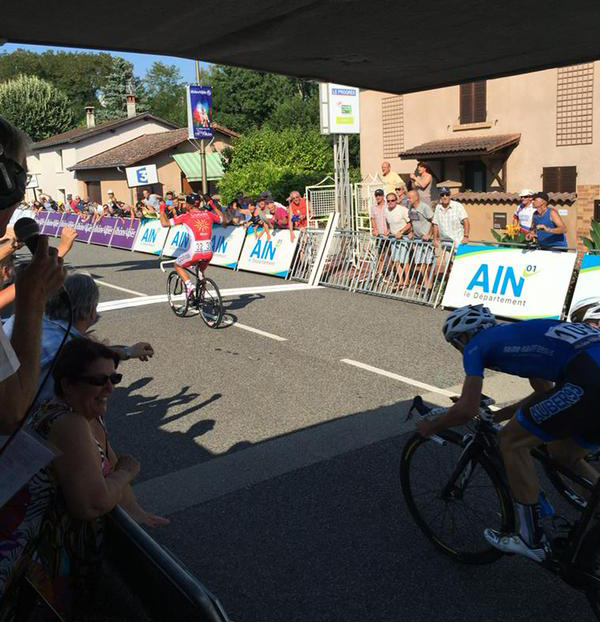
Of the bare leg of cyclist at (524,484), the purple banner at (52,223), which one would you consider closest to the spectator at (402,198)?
the bare leg of cyclist at (524,484)

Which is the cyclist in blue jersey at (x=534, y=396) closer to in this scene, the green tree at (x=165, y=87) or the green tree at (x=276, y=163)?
the green tree at (x=276, y=163)

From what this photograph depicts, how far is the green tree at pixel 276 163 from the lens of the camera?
3300 centimetres

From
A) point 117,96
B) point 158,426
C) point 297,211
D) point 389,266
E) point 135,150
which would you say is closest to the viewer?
point 158,426

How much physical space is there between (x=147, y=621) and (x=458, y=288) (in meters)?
10.3

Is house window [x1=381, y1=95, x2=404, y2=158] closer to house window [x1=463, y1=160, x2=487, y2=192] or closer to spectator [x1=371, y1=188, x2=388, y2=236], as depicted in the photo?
house window [x1=463, y1=160, x2=487, y2=192]

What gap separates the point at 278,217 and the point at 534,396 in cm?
1370

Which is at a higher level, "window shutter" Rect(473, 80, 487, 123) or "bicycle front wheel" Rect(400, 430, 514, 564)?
"window shutter" Rect(473, 80, 487, 123)

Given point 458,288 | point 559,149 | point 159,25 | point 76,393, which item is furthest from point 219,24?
point 559,149

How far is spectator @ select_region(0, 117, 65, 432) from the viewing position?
1807 millimetres

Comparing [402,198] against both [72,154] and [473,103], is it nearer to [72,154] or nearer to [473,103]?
[473,103]

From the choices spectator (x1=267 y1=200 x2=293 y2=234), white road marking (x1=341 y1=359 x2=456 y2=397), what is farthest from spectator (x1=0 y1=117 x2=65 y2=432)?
spectator (x1=267 y1=200 x2=293 y2=234)

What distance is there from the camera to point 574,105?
79.9 feet

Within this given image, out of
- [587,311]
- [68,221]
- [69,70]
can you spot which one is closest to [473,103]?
[68,221]

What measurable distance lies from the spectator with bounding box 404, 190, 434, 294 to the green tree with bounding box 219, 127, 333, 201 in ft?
65.5
